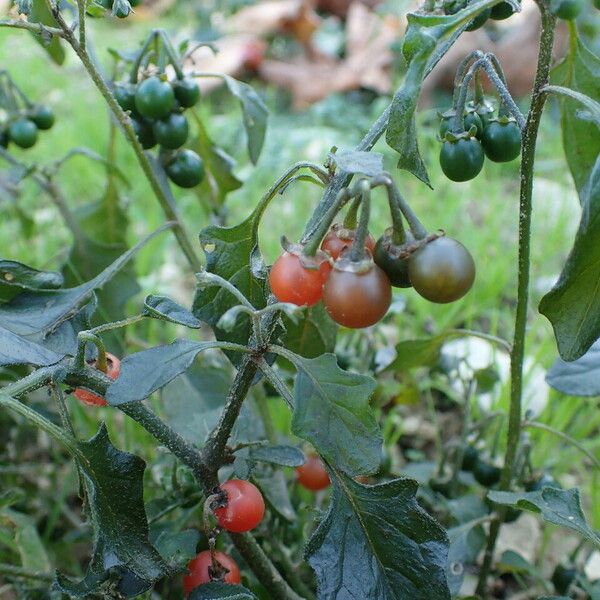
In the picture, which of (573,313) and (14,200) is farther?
(14,200)

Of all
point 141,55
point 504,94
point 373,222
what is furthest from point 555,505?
point 373,222

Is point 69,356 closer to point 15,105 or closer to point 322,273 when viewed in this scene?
point 322,273

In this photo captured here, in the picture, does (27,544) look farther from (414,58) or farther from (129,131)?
(414,58)

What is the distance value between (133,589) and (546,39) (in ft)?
3.33

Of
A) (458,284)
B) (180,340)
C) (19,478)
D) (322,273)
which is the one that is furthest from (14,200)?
(458,284)

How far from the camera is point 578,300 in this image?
3.48 ft

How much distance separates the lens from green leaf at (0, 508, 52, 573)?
163 centimetres

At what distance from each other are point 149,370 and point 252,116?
2.59ft

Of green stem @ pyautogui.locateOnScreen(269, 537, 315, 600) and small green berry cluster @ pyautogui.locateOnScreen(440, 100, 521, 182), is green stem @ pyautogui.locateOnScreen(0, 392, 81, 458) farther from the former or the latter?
small green berry cluster @ pyautogui.locateOnScreen(440, 100, 521, 182)

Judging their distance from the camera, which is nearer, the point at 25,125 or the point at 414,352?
the point at 414,352

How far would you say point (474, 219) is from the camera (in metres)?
3.43

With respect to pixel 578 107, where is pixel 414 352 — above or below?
below

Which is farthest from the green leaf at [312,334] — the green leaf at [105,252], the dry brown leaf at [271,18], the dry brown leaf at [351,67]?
the dry brown leaf at [271,18]

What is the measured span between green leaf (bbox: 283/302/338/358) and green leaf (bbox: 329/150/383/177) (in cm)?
48
